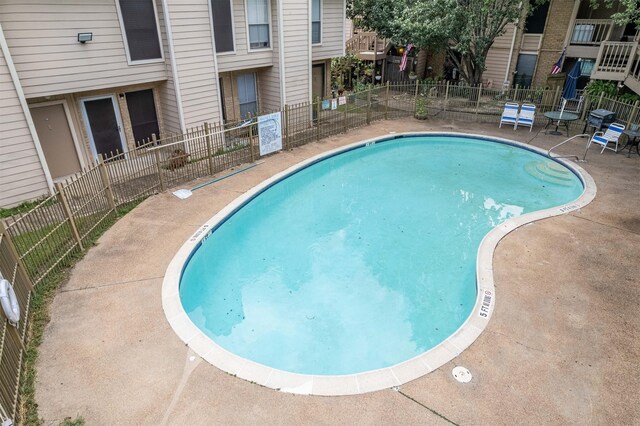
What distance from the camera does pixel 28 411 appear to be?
541 centimetres

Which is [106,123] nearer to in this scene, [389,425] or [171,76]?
[171,76]

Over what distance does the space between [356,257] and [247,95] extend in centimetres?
1035

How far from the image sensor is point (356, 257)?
401 inches

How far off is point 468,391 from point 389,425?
4.52 ft

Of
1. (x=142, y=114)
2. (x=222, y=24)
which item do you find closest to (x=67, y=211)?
(x=142, y=114)

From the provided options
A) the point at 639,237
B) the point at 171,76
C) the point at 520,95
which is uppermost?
the point at 171,76

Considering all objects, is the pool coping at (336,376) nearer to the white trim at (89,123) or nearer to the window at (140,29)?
the white trim at (89,123)

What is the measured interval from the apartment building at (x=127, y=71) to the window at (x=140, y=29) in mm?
30

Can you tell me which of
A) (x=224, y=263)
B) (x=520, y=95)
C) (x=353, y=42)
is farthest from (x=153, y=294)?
(x=353, y=42)

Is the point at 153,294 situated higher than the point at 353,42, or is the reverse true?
the point at 353,42

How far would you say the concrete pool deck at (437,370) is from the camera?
552 cm

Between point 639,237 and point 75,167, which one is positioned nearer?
point 639,237

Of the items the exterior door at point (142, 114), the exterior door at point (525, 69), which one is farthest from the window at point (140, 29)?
the exterior door at point (525, 69)

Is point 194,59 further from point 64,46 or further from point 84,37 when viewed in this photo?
point 64,46
